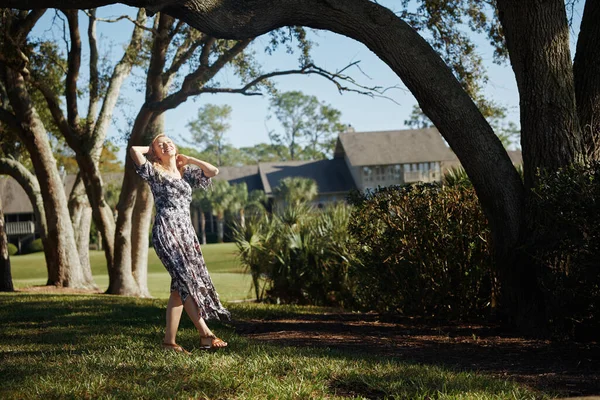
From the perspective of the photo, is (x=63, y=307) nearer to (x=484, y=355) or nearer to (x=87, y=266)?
(x=484, y=355)

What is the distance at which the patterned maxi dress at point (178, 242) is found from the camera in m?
6.59

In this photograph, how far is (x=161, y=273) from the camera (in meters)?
35.6

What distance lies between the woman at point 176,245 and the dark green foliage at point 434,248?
154 inches

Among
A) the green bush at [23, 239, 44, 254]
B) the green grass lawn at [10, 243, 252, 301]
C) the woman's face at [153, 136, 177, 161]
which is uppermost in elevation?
the woman's face at [153, 136, 177, 161]

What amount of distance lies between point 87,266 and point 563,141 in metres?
16.2

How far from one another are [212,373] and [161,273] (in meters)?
31.0

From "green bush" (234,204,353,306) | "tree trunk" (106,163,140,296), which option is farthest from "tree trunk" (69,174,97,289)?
"green bush" (234,204,353,306)

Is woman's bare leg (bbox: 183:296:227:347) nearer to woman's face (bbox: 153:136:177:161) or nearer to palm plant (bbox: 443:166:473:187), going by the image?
woman's face (bbox: 153:136:177:161)

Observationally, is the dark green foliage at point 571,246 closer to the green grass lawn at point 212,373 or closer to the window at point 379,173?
the green grass lawn at point 212,373

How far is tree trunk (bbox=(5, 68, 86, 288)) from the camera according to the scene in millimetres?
17219

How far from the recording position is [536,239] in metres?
7.54

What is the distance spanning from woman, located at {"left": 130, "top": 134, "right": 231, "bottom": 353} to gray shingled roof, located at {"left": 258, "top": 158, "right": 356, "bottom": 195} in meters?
53.5

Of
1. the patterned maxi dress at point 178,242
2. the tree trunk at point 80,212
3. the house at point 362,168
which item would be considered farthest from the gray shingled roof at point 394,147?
the patterned maxi dress at point 178,242

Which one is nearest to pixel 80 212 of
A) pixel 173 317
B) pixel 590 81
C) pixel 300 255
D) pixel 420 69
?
pixel 300 255
